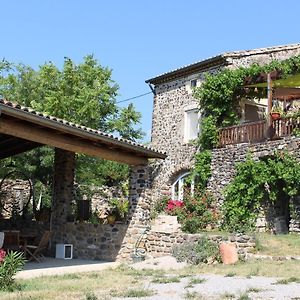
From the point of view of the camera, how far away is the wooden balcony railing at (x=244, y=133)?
55.8 feet

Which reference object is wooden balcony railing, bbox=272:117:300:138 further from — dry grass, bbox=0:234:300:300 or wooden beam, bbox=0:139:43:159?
wooden beam, bbox=0:139:43:159

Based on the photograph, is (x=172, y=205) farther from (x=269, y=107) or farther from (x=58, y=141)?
(x=58, y=141)

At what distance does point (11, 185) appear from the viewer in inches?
803

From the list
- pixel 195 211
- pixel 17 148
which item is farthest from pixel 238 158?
pixel 17 148

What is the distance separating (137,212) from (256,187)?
5.52 m

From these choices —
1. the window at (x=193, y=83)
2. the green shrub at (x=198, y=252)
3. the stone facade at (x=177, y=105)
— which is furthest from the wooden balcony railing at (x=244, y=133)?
the green shrub at (x=198, y=252)

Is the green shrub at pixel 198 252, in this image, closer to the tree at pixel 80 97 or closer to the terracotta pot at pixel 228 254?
the terracotta pot at pixel 228 254

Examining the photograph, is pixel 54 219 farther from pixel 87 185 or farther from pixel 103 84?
pixel 103 84

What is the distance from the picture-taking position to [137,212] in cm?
1216

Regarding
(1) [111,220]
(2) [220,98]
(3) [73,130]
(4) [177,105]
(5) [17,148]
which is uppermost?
(4) [177,105]

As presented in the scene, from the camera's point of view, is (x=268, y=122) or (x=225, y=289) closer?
(x=225, y=289)

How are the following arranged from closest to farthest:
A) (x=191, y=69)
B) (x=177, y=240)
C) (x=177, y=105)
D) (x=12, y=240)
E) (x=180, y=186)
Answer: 1. (x=12, y=240)
2. (x=177, y=240)
3. (x=191, y=69)
4. (x=180, y=186)
5. (x=177, y=105)

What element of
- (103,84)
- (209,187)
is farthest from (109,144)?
(103,84)

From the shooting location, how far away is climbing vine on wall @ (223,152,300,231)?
1543 cm
